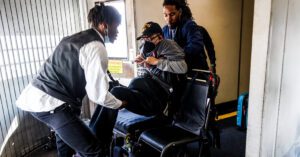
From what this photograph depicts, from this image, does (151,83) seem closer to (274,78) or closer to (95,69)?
(95,69)

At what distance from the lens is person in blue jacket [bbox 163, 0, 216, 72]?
2049 mm

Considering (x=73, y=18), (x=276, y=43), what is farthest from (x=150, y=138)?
(x=73, y=18)

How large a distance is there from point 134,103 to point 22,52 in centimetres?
144

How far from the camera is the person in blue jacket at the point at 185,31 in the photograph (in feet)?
6.72

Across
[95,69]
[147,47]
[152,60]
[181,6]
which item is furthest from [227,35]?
[95,69]

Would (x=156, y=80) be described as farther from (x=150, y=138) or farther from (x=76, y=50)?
(x=76, y=50)

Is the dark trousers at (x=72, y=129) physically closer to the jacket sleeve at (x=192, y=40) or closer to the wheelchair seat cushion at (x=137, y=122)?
the wheelchair seat cushion at (x=137, y=122)

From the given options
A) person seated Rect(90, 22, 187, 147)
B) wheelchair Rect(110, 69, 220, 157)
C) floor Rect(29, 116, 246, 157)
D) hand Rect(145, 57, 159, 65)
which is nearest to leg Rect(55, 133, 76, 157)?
person seated Rect(90, 22, 187, 147)

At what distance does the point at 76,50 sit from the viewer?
1491 mm

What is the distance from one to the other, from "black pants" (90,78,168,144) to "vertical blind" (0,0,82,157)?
1127 mm

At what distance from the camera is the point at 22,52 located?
8.09 feet

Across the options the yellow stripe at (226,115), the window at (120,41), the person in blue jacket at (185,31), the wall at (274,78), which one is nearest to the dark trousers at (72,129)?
the person in blue jacket at (185,31)

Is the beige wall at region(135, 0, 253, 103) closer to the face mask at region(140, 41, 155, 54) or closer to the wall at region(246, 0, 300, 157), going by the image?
the face mask at region(140, 41, 155, 54)

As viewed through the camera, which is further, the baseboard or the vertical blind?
the baseboard
